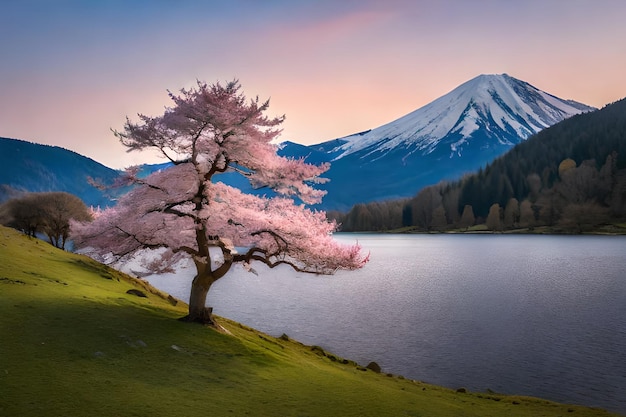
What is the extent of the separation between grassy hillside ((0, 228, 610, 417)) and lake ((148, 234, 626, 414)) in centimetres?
627

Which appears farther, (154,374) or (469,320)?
(469,320)

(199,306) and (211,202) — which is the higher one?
(211,202)

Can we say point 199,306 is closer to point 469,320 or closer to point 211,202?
point 211,202

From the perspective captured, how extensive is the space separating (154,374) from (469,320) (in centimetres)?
3696

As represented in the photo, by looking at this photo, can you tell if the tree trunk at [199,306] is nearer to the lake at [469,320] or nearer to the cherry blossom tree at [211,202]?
the cherry blossom tree at [211,202]

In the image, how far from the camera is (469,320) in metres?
45.8

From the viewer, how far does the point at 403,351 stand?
116 ft

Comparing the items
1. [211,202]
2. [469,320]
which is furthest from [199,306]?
[469,320]

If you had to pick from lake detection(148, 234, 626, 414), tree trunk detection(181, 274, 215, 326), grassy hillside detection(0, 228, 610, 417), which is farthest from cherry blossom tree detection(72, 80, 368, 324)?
lake detection(148, 234, 626, 414)

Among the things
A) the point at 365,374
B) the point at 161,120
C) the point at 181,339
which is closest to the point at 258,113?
the point at 161,120

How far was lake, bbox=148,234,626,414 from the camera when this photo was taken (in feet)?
96.5

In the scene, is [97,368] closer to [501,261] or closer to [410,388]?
[410,388]

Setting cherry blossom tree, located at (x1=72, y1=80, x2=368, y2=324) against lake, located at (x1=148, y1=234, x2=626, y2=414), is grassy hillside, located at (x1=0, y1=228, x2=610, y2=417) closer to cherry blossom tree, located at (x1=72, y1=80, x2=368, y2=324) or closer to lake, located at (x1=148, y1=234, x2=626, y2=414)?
cherry blossom tree, located at (x1=72, y1=80, x2=368, y2=324)

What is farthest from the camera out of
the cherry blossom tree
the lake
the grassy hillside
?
the lake
